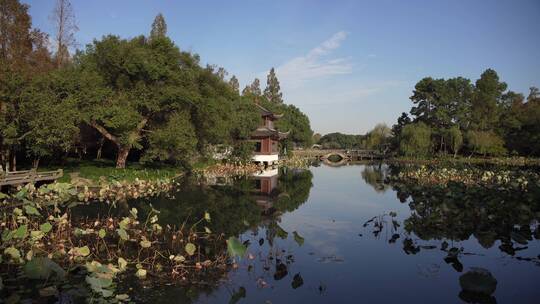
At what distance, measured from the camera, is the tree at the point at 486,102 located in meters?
45.5

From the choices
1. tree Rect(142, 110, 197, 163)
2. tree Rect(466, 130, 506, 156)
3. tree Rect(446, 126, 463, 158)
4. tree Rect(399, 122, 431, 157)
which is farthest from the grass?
tree Rect(466, 130, 506, 156)

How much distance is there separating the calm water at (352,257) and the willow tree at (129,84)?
6.11 meters

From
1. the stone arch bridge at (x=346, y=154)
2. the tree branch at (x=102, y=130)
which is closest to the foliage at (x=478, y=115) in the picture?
the stone arch bridge at (x=346, y=154)

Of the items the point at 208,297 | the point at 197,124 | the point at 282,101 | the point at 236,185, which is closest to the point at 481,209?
the point at 208,297

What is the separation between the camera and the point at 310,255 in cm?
841

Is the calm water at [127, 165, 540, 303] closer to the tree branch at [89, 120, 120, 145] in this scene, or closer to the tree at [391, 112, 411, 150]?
the tree branch at [89, 120, 120, 145]

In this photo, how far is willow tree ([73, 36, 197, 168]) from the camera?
18250 millimetres

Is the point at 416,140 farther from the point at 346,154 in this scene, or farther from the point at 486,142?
the point at 346,154

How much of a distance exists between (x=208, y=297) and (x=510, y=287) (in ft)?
16.7

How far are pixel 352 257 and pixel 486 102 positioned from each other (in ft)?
147

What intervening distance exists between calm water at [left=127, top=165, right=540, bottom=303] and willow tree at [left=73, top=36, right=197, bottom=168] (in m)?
6.11

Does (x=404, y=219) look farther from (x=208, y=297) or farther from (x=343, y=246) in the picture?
(x=208, y=297)

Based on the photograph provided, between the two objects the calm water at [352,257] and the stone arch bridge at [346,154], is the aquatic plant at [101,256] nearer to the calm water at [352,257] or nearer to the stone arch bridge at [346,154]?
the calm water at [352,257]

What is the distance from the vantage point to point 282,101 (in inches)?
2297
